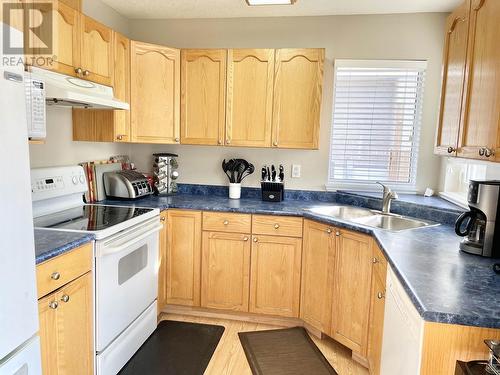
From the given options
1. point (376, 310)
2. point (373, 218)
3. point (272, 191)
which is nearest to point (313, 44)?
point (272, 191)

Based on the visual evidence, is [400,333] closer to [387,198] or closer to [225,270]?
[387,198]

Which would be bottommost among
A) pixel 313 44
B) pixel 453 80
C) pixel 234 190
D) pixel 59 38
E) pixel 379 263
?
pixel 379 263

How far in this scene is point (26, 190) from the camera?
47.9 inches

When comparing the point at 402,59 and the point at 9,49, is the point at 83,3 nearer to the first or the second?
the point at 9,49

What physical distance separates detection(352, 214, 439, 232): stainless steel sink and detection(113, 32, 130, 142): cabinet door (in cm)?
183

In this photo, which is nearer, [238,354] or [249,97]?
[238,354]

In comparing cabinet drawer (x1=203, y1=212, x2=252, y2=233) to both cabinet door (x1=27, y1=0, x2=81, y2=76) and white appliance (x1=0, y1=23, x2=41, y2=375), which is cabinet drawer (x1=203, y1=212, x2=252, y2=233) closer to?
cabinet door (x1=27, y1=0, x2=81, y2=76)

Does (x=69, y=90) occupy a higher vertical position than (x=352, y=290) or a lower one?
higher

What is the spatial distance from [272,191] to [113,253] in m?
1.42

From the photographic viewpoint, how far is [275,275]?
2.73m

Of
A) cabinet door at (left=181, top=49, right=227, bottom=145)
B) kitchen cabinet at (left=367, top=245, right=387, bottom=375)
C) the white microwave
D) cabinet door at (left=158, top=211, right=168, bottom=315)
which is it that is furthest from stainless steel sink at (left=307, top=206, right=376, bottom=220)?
the white microwave

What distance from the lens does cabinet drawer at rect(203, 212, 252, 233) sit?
271 centimetres

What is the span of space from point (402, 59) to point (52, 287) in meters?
2.88

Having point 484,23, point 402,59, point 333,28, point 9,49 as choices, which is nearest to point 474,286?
point 484,23
